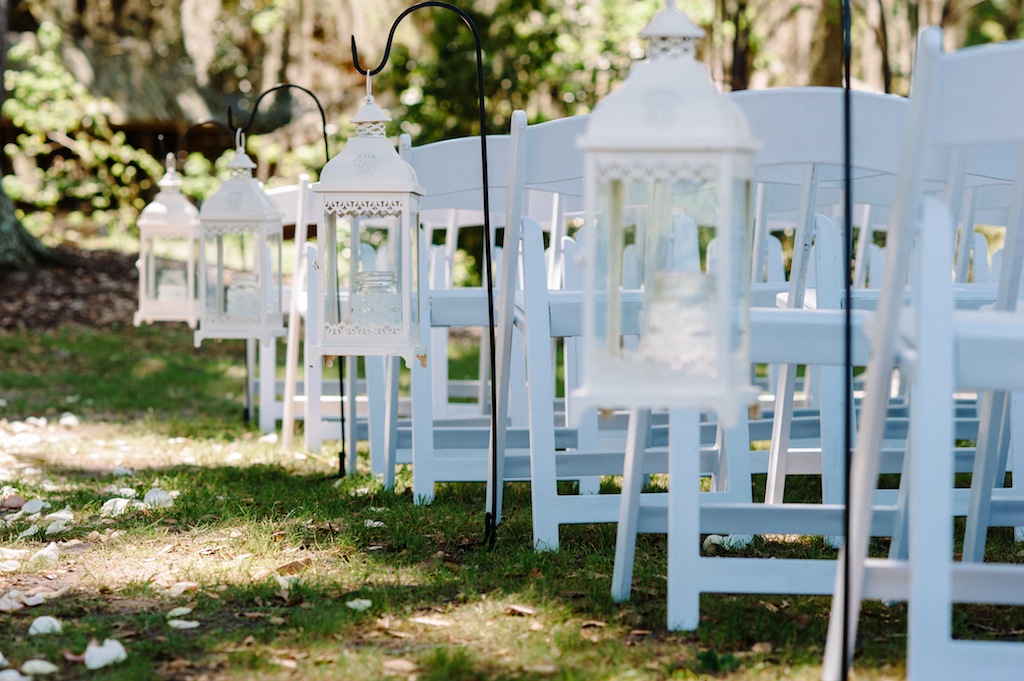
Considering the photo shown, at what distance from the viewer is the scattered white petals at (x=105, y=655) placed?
2.07 m

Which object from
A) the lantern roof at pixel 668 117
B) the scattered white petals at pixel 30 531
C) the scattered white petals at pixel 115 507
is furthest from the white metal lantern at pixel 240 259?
the lantern roof at pixel 668 117

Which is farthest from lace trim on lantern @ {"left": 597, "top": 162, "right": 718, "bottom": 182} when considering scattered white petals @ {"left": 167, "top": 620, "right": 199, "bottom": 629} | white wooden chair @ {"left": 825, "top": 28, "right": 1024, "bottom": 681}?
scattered white petals @ {"left": 167, "top": 620, "right": 199, "bottom": 629}

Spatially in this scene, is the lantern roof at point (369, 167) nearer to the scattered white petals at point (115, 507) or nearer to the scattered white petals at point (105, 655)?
the scattered white petals at point (105, 655)

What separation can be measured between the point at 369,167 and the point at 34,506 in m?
1.54

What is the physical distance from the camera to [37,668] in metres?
2.03

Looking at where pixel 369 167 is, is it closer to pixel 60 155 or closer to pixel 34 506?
pixel 34 506

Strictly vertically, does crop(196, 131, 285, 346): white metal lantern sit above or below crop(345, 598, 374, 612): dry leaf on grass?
above

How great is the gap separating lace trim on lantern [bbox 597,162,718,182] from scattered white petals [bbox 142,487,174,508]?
221cm

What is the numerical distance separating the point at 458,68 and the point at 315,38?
3.39m

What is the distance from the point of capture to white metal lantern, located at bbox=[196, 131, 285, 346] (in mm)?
3828

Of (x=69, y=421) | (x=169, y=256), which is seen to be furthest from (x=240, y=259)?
(x=69, y=421)

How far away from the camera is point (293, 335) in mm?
4789

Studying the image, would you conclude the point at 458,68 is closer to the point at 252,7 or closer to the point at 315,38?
the point at 315,38

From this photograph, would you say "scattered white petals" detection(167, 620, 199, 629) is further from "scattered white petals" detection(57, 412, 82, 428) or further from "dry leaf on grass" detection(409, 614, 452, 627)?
"scattered white petals" detection(57, 412, 82, 428)
